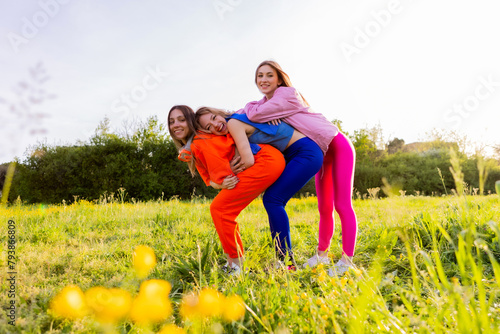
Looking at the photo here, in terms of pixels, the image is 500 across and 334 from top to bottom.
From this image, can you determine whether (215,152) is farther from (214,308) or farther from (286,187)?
(214,308)

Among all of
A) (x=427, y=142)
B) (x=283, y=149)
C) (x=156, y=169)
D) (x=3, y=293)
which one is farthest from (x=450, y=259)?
(x=427, y=142)

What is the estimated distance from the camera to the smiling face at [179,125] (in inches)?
113

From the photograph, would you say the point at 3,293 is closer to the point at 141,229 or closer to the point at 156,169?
the point at 141,229

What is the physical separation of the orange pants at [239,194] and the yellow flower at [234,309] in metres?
0.90

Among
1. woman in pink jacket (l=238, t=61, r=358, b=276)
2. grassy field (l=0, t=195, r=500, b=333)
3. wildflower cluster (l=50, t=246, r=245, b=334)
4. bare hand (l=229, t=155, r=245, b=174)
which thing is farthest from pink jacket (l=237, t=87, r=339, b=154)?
wildflower cluster (l=50, t=246, r=245, b=334)

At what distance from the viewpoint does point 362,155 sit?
15812 mm

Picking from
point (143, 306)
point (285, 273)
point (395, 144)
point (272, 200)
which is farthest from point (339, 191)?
point (395, 144)

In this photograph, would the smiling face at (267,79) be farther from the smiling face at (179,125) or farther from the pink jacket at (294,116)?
the smiling face at (179,125)

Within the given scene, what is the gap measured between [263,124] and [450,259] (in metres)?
2.41

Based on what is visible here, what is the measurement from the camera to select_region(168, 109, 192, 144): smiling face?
113 inches

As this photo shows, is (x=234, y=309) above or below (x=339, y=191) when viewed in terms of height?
below

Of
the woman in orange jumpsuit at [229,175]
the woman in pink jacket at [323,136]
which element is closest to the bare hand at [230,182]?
the woman in orange jumpsuit at [229,175]

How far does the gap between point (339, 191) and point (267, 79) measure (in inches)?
49.7

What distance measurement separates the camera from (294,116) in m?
2.88
